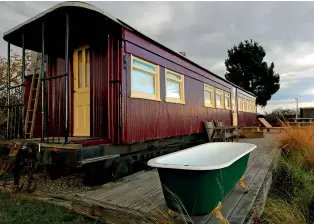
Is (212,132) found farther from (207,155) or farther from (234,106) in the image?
(234,106)

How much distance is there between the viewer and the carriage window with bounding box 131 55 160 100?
4.66 m

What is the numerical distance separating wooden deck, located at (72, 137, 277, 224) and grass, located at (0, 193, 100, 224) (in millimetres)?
136

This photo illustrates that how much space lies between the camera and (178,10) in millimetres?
7918

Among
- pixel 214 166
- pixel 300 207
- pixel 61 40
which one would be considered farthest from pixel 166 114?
pixel 214 166

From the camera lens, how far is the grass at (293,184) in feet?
8.69

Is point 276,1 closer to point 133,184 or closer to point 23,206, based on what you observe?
point 133,184

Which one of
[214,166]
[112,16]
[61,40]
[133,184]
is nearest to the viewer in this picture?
[214,166]

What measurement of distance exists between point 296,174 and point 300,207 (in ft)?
4.32

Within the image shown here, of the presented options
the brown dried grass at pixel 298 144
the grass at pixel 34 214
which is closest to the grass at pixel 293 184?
the brown dried grass at pixel 298 144

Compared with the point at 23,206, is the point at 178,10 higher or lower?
higher

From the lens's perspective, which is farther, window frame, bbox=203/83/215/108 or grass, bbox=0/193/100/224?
window frame, bbox=203/83/215/108

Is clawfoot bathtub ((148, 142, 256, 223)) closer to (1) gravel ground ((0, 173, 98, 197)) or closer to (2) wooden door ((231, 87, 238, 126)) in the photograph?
(1) gravel ground ((0, 173, 98, 197))

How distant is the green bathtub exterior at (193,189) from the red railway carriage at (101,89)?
165 cm

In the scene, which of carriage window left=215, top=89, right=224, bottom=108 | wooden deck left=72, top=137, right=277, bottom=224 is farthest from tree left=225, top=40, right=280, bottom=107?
wooden deck left=72, top=137, right=277, bottom=224
